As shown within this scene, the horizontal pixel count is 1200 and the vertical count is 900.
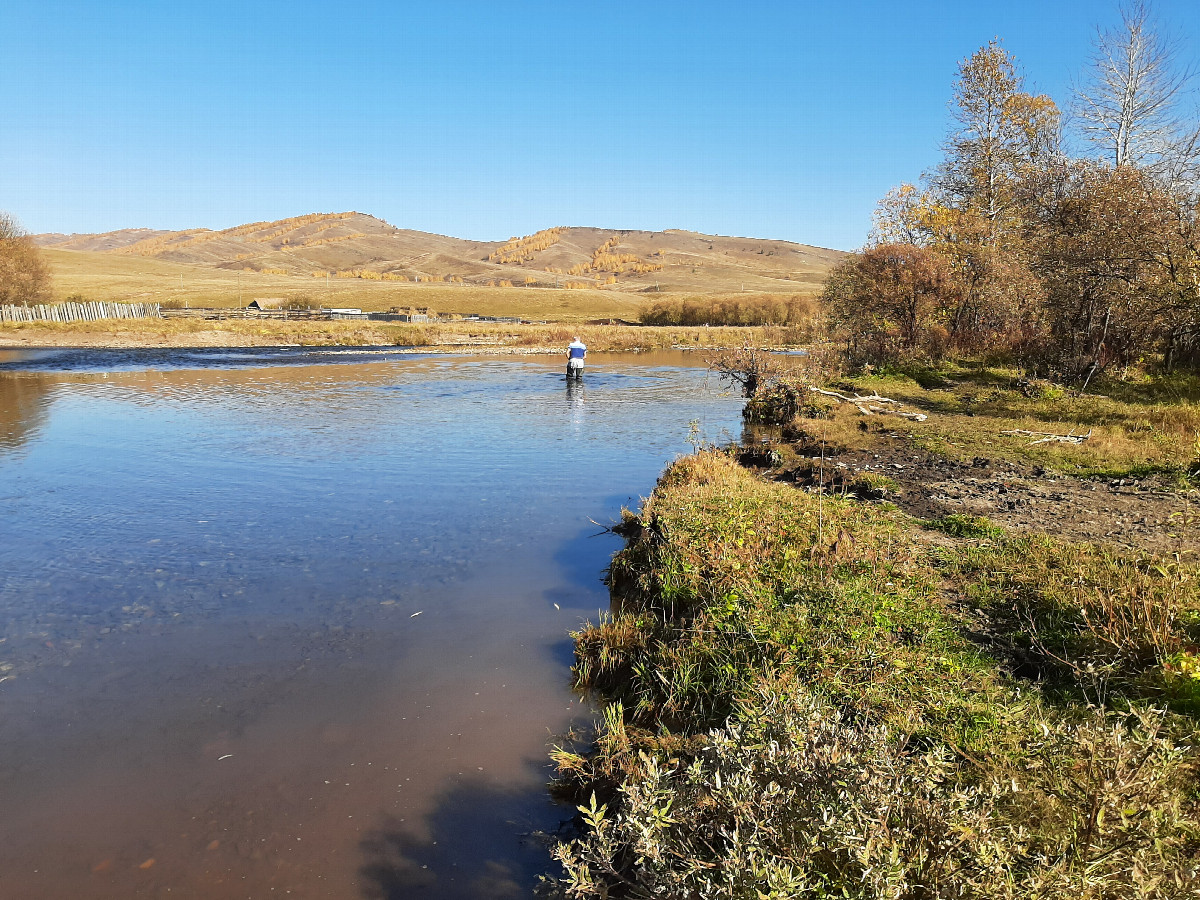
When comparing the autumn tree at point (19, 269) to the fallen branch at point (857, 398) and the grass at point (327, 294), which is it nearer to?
the grass at point (327, 294)

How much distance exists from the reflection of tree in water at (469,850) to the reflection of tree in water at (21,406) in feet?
54.7

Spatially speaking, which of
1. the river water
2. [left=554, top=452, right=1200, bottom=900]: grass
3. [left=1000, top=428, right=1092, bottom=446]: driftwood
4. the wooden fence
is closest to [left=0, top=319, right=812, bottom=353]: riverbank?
the wooden fence

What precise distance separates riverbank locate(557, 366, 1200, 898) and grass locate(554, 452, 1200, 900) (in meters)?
0.02

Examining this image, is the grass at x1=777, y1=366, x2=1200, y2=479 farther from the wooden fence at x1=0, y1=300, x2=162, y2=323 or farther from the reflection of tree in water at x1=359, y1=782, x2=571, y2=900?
the wooden fence at x1=0, y1=300, x2=162, y2=323

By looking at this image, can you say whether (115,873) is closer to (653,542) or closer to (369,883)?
(369,883)

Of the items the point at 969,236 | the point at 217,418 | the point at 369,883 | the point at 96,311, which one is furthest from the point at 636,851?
the point at 96,311

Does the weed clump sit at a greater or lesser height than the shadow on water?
greater

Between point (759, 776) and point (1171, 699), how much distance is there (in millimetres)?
2894

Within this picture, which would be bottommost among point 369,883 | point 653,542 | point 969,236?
point 369,883

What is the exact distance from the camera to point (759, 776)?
3.78 meters

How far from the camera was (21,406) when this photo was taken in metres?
23.3

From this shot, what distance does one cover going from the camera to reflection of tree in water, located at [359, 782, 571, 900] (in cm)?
445

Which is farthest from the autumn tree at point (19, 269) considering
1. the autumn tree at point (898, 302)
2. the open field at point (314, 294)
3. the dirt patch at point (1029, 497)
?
the dirt patch at point (1029, 497)

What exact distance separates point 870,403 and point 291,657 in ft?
51.2
